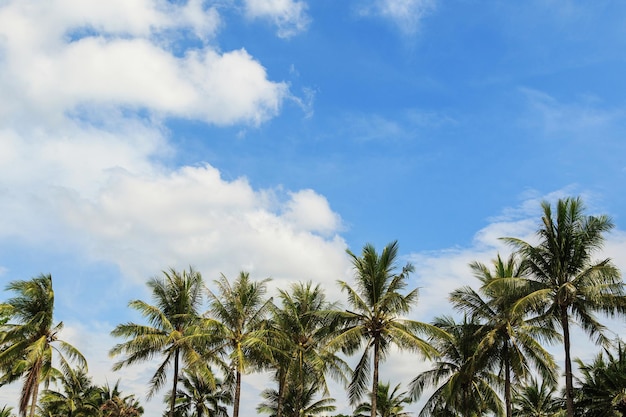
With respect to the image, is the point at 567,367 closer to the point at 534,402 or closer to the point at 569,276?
the point at 569,276

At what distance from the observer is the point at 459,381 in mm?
32688

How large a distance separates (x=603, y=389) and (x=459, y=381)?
8575 millimetres

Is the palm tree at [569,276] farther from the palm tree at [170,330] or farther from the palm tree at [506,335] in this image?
the palm tree at [170,330]

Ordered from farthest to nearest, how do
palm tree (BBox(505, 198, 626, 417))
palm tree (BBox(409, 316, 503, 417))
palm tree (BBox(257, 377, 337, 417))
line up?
palm tree (BBox(257, 377, 337, 417)) → palm tree (BBox(409, 316, 503, 417)) → palm tree (BBox(505, 198, 626, 417))

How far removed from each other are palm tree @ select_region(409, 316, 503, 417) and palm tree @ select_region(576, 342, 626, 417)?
496cm

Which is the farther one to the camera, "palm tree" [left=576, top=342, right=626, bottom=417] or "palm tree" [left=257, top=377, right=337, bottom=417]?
"palm tree" [left=257, top=377, right=337, bottom=417]

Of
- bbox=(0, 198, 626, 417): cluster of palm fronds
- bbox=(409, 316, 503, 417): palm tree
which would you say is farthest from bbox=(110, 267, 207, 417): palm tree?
bbox=(409, 316, 503, 417): palm tree

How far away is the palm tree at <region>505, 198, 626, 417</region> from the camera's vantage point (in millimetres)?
24422

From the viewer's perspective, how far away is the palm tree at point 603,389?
32.2 m

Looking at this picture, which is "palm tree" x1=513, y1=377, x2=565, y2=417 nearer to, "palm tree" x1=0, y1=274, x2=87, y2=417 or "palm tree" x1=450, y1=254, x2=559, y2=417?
"palm tree" x1=450, y1=254, x2=559, y2=417

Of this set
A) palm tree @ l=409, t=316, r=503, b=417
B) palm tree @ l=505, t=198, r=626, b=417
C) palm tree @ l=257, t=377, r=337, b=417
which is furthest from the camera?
palm tree @ l=257, t=377, r=337, b=417

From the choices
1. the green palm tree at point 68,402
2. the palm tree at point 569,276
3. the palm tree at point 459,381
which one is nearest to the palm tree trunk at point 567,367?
the palm tree at point 569,276

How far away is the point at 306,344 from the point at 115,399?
24439 millimetres

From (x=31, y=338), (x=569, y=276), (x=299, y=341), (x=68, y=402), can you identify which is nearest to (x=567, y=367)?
(x=569, y=276)
